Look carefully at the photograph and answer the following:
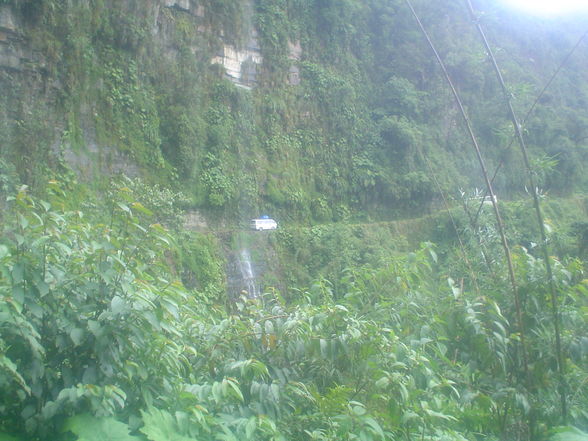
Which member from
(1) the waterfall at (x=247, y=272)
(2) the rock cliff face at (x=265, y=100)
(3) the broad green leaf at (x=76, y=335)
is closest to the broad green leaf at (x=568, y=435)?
(3) the broad green leaf at (x=76, y=335)

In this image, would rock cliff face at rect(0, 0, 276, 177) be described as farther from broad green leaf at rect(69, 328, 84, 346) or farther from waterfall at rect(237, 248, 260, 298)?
broad green leaf at rect(69, 328, 84, 346)

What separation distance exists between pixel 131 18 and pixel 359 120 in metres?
10.1

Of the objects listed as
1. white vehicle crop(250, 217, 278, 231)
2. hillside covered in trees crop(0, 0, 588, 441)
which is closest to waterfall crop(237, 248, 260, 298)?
hillside covered in trees crop(0, 0, 588, 441)

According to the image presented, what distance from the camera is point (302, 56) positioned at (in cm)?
2133

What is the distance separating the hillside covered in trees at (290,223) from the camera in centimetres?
176

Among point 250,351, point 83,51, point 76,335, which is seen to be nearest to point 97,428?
point 76,335

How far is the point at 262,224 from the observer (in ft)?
55.0

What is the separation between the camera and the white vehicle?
16.7 m

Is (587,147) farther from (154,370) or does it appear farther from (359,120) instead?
(154,370)

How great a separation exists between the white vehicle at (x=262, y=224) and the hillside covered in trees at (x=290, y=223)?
0.78 feet

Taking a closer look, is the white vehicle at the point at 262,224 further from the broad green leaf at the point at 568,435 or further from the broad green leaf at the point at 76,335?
the broad green leaf at the point at 76,335

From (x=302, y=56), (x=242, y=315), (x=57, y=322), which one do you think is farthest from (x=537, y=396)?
(x=302, y=56)

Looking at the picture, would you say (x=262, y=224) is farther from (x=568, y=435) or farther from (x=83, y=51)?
(x=568, y=435)

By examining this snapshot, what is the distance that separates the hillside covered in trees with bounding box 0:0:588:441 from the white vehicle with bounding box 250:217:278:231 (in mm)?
239
